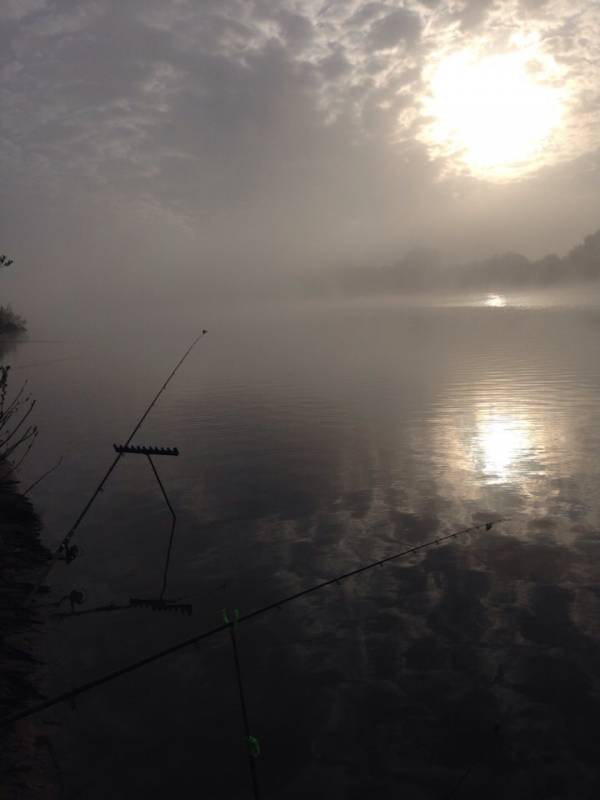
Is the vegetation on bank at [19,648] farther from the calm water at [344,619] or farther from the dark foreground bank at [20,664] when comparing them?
the calm water at [344,619]

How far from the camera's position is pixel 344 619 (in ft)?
41.1

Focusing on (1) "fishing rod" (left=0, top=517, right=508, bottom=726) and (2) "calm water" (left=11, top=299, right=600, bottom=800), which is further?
(2) "calm water" (left=11, top=299, right=600, bottom=800)

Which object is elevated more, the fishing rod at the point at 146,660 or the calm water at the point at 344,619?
the fishing rod at the point at 146,660

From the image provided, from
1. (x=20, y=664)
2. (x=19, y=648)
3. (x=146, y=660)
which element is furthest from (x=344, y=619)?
(x=19, y=648)

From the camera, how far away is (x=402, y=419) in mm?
35344

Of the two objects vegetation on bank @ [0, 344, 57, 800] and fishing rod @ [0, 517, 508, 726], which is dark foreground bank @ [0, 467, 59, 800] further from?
fishing rod @ [0, 517, 508, 726]

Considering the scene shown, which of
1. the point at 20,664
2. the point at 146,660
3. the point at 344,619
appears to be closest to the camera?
the point at 146,660

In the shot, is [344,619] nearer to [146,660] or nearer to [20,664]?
[146,660]

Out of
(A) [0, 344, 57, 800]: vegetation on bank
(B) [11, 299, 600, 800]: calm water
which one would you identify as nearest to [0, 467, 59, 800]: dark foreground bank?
(A) [0, 344, 57, 800]: vegetation on bank

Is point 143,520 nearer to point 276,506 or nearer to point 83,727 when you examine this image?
point 276,506

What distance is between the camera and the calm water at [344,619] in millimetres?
8555

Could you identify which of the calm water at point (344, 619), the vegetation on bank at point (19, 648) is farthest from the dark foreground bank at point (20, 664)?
the calm water at point (344, 619)

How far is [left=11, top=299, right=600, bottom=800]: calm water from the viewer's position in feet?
28.1

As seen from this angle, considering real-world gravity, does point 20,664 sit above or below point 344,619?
above
